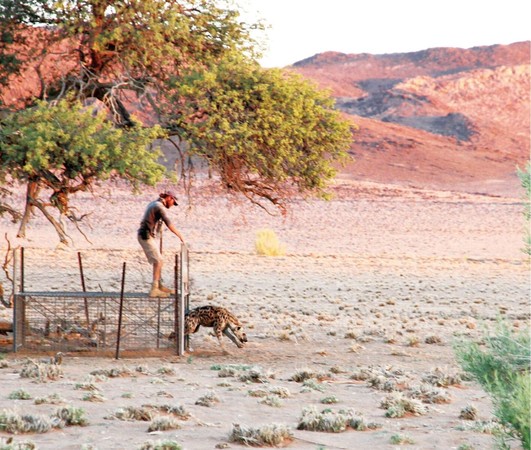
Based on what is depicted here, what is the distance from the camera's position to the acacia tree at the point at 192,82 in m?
15.9

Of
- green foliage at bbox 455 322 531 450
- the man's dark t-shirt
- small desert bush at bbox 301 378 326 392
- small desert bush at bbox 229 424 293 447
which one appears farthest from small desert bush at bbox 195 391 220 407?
green foliage at bbox 455 322 531 450

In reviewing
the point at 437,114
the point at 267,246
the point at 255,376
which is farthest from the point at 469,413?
the point at 437,114

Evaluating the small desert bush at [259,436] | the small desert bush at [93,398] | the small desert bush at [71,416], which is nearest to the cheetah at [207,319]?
the small desert bush at [93,398]

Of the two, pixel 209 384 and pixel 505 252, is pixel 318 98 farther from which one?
pixel 505 252

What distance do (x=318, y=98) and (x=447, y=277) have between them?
19.5m

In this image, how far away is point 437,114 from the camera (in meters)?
124

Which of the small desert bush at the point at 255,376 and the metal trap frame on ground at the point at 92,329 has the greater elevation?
the metal trap frame on ground at the point at 92,329

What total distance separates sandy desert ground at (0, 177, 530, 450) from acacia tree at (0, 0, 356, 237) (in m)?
1.15

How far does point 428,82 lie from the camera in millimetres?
134000

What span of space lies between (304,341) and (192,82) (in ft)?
18.4

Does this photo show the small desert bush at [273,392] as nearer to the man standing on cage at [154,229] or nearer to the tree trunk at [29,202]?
the man standing on cage at [154,229]

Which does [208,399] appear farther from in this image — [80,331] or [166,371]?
[80,331]

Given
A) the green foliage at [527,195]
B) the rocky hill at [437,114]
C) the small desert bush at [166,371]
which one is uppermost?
the rocky hill at [437,114]

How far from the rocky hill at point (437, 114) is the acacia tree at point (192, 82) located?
7205 centimetres
